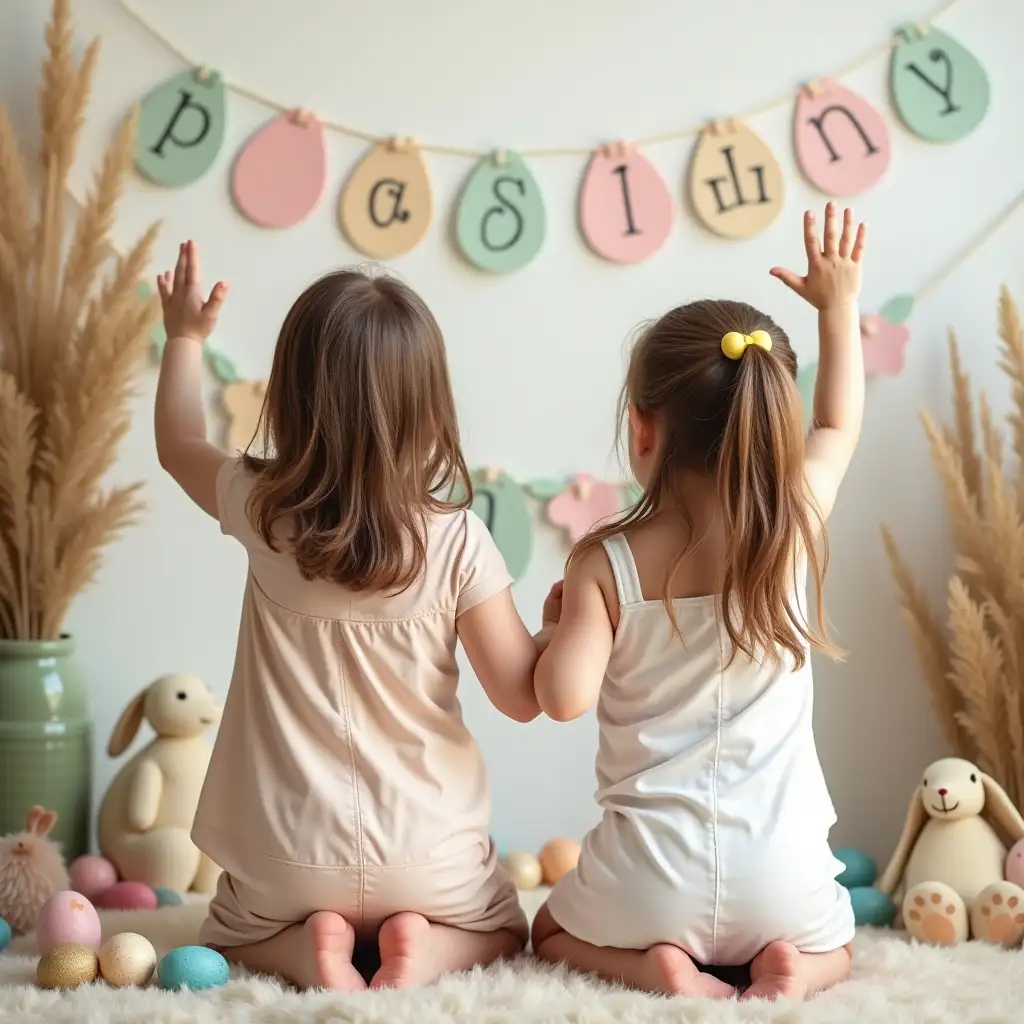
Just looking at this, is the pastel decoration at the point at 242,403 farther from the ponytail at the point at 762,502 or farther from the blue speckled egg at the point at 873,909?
the blue speckled egg at the point at 873,909

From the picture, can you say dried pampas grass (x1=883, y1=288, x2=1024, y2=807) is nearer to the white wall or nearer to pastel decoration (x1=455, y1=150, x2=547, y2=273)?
the white wall

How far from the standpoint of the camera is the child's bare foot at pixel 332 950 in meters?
A: 1.53

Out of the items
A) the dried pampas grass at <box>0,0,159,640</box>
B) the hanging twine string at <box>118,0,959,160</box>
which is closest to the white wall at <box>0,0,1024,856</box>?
the hanging twine string at <box>118,0,959,160</box>

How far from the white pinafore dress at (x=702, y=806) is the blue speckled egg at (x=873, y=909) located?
508mm

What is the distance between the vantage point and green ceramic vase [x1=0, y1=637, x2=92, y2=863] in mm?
2219

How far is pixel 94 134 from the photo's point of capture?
8.02 ft

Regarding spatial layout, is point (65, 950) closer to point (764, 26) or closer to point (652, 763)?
point (652, 763)

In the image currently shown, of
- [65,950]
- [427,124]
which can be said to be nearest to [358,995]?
[65,950]

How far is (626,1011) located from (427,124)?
1613mm

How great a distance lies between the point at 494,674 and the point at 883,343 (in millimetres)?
1138

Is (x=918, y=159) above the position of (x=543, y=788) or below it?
above

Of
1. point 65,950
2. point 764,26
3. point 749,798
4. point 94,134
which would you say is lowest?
point 65,950

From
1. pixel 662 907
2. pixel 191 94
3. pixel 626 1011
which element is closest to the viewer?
pixel 626 1011

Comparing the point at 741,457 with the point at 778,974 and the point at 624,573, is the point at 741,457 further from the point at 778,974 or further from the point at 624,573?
the point at 778,974
